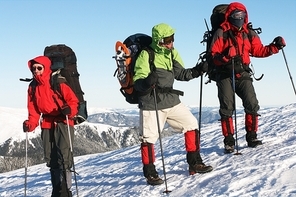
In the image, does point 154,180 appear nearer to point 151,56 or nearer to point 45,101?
point 151,56

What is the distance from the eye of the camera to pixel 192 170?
250 inches

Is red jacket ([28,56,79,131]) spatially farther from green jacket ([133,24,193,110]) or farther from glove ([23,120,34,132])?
green jacket ([133,24,193,110])

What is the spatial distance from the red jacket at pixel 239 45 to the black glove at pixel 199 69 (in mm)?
878

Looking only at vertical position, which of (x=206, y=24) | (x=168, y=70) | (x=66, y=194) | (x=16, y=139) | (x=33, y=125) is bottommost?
(x=66, y=194)

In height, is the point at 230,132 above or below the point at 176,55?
below

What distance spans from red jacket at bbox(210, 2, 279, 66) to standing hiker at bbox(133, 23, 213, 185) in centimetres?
99

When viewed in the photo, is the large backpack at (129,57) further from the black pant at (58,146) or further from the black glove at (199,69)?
the black pant at (58,146)

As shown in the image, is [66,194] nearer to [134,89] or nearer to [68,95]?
[68,95]

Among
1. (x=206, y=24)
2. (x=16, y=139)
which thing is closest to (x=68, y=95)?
(x=206, y=24)

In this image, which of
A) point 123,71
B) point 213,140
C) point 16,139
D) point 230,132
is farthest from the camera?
point 16,139

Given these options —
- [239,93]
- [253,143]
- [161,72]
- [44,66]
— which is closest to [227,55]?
[239,93]

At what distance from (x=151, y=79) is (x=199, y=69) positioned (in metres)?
0.96

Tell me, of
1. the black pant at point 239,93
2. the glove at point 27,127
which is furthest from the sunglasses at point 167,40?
the glove at point 27,127

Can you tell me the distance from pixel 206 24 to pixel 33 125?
3.63 meters
